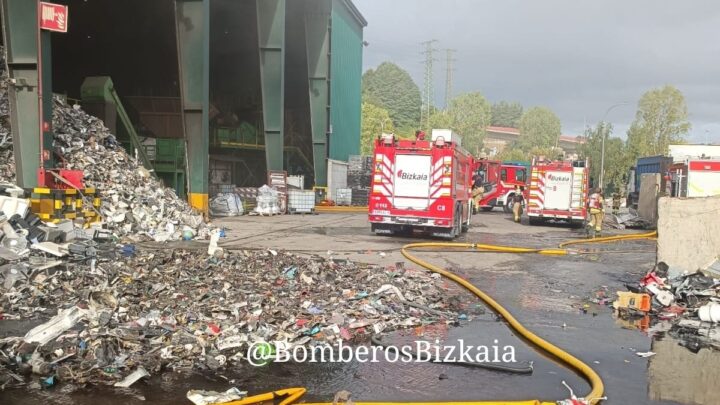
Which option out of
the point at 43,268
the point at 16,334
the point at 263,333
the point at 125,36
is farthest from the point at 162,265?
the point at 125,36

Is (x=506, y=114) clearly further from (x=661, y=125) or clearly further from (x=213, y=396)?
(x=213, y=396)

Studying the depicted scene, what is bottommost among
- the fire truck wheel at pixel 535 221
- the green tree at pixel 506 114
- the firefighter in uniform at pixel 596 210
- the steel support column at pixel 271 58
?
the fire truck wheel at pixel 535 221

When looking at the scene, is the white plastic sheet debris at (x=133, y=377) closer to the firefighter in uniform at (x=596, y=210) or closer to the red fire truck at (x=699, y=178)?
the firefighter in uniform at (x=596, y=210)

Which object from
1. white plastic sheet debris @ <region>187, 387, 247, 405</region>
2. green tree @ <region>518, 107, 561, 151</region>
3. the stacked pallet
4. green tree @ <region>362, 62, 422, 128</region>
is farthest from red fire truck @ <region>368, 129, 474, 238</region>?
green tree @ <region>362, 62, 422, 128</region>

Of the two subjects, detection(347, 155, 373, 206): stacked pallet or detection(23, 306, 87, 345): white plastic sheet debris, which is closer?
detection(23, 306, 87, 345): white plastic sheet debris

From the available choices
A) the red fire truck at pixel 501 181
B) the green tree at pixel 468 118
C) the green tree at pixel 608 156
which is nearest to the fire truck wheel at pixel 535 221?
the red fire truck at pixel 501 181

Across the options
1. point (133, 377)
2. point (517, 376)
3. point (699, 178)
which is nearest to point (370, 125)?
point (699, 178)

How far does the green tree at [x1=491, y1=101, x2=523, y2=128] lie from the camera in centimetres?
14462

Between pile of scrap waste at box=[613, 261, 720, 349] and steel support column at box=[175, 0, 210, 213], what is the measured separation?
1497 cm

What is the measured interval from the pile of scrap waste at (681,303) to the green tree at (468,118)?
235 ft

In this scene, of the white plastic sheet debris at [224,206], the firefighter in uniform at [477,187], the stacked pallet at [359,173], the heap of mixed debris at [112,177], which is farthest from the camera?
the stacked pallet at [359,173]

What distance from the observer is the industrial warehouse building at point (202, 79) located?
64.8 ft

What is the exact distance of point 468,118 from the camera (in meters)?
87.0

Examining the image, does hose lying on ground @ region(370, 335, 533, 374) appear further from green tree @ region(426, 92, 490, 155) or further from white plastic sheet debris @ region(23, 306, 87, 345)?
green tree @ region(426, 92, 490, 155)
